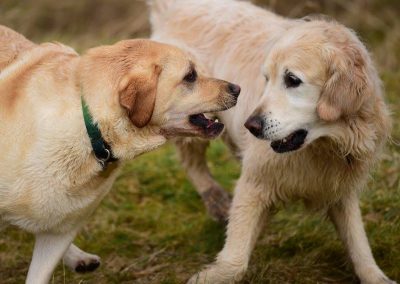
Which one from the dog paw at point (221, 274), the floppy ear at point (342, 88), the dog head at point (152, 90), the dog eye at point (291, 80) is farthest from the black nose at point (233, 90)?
the dog paw at point (221, 274)

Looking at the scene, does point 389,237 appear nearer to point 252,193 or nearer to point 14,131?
point 252,193

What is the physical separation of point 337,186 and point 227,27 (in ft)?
4.95

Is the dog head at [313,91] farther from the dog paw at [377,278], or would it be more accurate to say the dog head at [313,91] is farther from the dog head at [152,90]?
the dog paw at [377,278]

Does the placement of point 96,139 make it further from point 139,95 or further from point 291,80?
point 291,80

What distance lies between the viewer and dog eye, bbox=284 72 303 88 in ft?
14.4

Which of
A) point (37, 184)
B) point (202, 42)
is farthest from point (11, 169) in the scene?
point (202, 42)

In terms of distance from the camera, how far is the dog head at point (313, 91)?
14.3 ft

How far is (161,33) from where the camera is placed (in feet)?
19.8

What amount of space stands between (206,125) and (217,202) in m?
1.78

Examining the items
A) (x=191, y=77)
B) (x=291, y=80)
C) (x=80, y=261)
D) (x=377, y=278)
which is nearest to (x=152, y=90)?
(x=191, y=77)

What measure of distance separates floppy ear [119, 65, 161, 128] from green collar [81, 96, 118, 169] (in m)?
0.17

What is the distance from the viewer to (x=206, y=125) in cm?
427

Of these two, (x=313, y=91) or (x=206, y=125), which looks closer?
(x=206, y=125)

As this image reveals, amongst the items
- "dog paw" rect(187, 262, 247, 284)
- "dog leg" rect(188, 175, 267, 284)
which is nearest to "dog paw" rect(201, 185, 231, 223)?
"dog leg" rect(188, 175, 267, 284)
